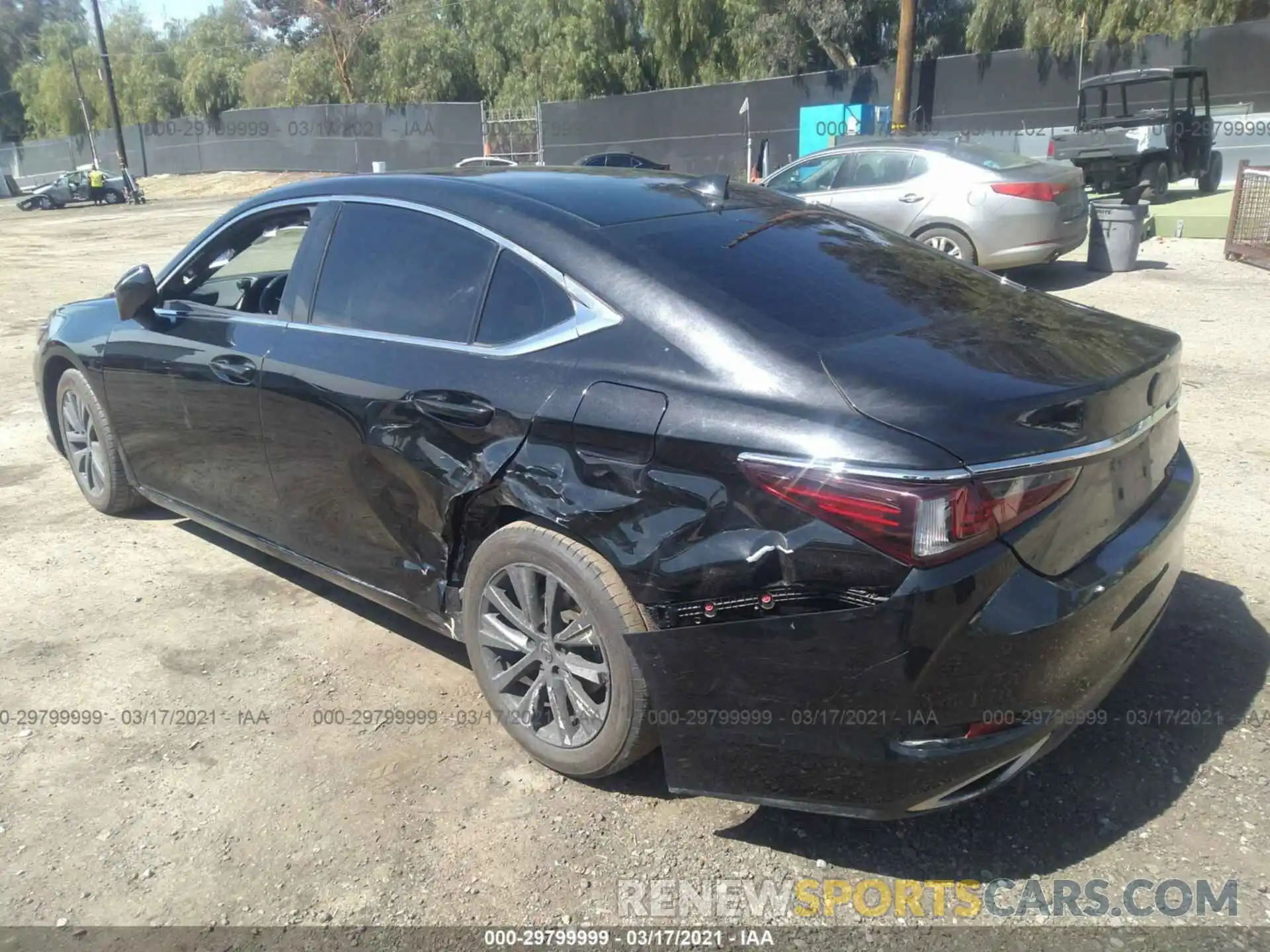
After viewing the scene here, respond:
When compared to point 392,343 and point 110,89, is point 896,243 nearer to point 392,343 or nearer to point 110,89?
point 392,343

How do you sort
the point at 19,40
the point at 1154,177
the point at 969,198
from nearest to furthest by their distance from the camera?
the point at 969,198 < the point at 1154,177 < the point at 19,40

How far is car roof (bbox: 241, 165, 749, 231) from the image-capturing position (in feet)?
10.6

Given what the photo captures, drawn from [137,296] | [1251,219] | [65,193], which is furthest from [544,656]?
[65,193]

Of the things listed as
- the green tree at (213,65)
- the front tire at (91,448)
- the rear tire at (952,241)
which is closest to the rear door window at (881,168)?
the rear tire at (952,241)

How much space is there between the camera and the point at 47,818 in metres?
3.05

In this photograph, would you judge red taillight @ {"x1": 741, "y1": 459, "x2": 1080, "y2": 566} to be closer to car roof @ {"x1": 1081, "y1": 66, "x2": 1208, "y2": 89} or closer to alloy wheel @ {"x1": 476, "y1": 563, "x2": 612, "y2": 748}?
alloy wheel @ {"x1": 476, "y1": 563, "x2": 612, "y2": 748}

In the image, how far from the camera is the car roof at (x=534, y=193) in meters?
3.23

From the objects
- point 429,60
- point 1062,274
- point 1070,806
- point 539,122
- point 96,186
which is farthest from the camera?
point 429,60

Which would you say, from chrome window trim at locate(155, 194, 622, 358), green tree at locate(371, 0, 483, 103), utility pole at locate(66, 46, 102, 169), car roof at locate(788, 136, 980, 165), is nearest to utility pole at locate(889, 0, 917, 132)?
car roof at locate(788, 136, 980, 165)

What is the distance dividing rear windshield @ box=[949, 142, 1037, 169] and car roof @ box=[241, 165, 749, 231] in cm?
Answer: 758

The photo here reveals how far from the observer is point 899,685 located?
2371 millimetres

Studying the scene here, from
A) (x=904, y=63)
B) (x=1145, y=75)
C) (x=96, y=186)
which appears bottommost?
(x=96, y=186)

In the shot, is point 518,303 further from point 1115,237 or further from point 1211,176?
point 1211,176

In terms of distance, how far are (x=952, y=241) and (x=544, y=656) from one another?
28.8ft
